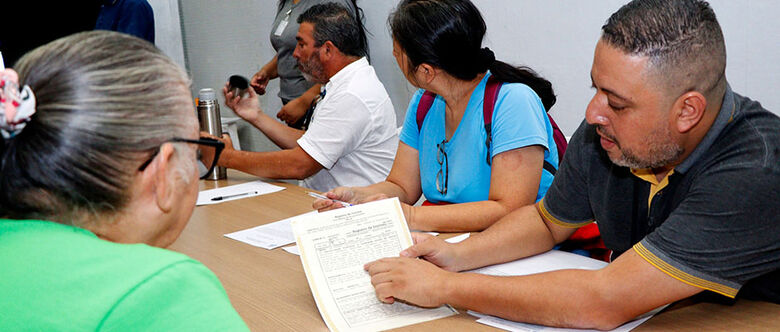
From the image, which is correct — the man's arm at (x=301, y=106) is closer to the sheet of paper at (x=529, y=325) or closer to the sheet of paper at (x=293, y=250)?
the sheet of paper at (x=293, y=250)

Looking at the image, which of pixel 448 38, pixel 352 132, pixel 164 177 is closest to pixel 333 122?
pixel 352 132

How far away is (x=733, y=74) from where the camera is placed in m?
2.26

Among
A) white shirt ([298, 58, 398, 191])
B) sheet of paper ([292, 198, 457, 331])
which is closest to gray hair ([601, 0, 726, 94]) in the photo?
sheet of paper ([292, 198, 457, 331])

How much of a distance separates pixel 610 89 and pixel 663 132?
0.12 meters

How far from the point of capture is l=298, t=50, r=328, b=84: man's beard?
9.05ft

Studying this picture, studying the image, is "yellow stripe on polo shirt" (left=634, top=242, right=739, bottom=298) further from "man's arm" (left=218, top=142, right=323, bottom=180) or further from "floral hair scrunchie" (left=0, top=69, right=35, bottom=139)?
"man's arm" (left=218, top=142, right=323, bottom=180)

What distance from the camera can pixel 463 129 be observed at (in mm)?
1896

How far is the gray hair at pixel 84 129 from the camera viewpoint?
2.29 ft

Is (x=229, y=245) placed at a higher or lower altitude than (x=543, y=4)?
lower

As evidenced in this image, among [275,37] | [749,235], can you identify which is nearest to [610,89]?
[749,235]

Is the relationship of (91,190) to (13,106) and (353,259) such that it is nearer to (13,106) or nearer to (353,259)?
(13,106)

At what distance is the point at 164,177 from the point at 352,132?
1.65 m

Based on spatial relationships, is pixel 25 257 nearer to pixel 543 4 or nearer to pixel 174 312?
pixel 174 312

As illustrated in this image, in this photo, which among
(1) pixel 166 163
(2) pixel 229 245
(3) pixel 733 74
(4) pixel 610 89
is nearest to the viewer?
(1) pixel 166 163
